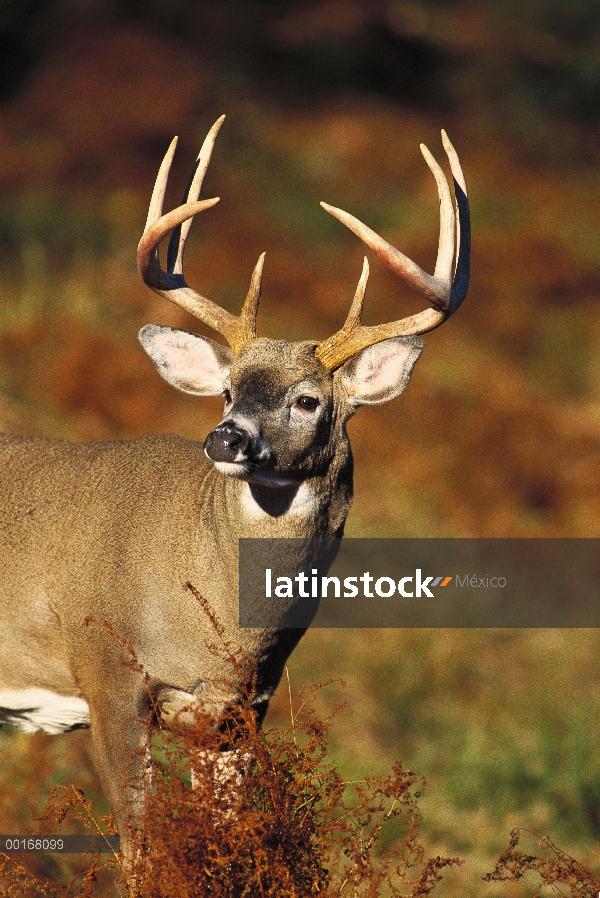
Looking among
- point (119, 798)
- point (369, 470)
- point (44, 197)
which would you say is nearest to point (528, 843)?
point (119, 798)

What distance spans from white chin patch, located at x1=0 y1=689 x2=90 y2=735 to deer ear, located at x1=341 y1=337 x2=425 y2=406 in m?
1.52

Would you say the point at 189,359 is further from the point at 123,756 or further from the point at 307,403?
the point at 123,756

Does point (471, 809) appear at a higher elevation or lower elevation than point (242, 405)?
lower

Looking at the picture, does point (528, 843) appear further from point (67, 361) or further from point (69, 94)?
point (69, 94)

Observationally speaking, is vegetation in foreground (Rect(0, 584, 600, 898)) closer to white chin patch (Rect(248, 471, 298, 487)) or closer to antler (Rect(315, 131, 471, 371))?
white chin patch (Rect(248, 471, 298, 487))

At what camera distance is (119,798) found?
4172mm

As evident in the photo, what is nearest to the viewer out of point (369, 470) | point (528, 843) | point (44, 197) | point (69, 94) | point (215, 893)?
point (215, 893)

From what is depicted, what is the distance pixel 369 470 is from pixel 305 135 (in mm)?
5503

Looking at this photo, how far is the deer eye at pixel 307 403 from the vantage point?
→ 162 inches

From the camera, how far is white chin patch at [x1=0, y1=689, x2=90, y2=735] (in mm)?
4562

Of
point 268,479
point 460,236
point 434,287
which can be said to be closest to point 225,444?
point 268,479

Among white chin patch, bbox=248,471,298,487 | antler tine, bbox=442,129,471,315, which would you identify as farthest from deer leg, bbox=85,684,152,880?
antler tine, bbox=442,129,471,315
